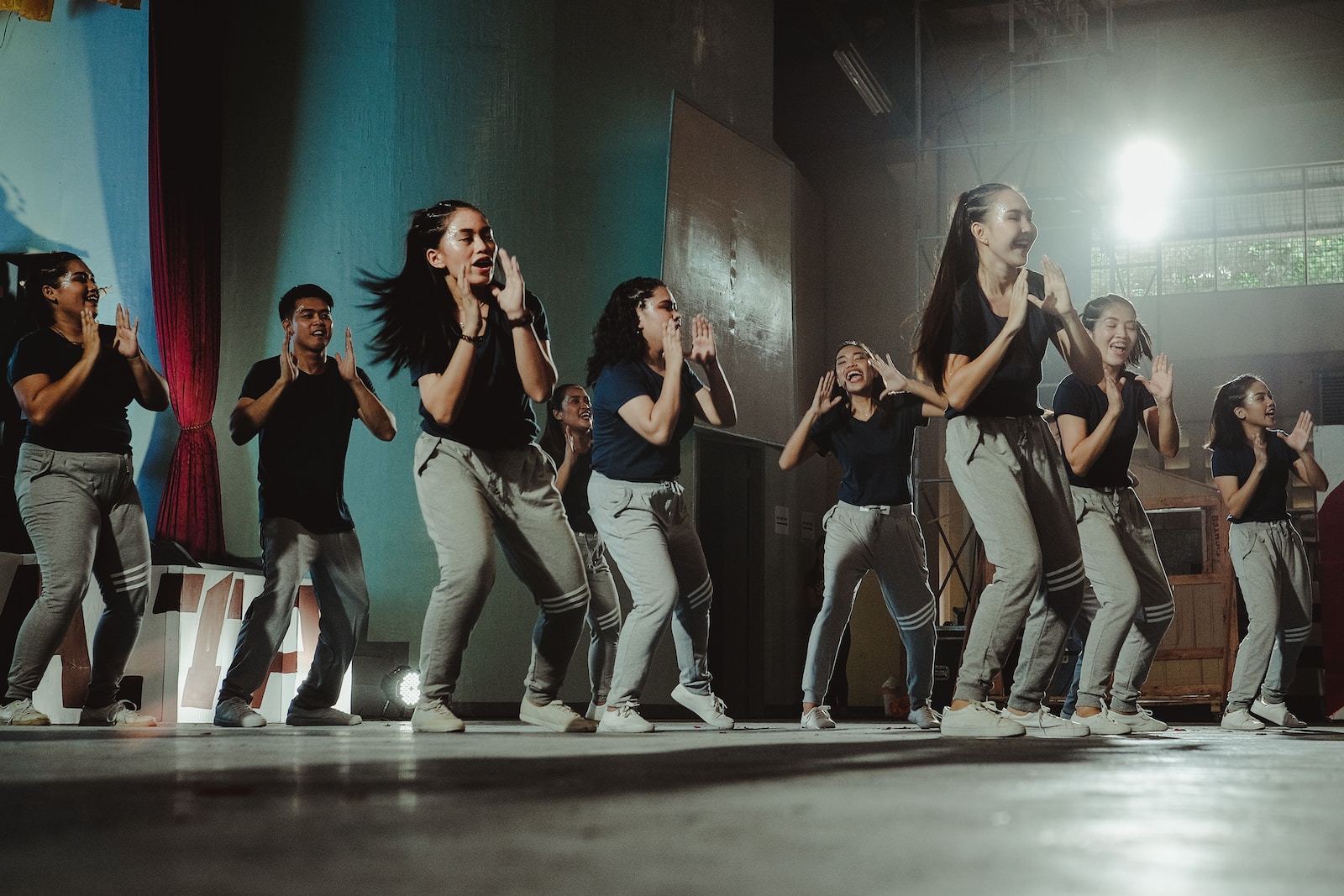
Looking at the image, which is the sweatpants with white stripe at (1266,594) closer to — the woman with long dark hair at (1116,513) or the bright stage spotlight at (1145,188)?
the woman with long dark hair at (1116,513)

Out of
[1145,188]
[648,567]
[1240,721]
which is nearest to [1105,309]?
[648,567]

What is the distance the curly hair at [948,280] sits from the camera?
4320 mm

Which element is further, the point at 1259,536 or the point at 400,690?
the point at 400,690

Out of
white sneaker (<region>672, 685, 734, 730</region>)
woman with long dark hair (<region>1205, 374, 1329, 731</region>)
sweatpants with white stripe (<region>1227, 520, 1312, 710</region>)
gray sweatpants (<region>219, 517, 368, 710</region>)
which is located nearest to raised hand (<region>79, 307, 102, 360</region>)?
gray sweatpants (<region>219, 517, 368, 710</region>)

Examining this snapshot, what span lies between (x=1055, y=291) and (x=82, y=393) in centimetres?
347

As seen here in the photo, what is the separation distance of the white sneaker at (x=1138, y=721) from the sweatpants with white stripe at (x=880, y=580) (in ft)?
2.70

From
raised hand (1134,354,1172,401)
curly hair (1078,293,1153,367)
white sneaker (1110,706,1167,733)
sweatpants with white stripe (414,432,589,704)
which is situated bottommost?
white sneaker (1110,706,1167,733)

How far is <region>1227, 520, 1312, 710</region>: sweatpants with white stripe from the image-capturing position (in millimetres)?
6547

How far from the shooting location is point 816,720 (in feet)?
18.4

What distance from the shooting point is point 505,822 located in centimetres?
142

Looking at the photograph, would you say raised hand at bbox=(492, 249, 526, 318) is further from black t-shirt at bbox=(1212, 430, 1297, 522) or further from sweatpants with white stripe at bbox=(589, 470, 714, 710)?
black t-shirt at bbox=(1212, 430, 1297, 522)

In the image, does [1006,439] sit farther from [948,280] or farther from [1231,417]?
[1231,417]

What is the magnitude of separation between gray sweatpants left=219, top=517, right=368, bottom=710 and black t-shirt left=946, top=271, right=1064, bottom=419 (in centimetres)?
220

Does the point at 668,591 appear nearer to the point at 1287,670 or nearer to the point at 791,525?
the point at 1287,670
